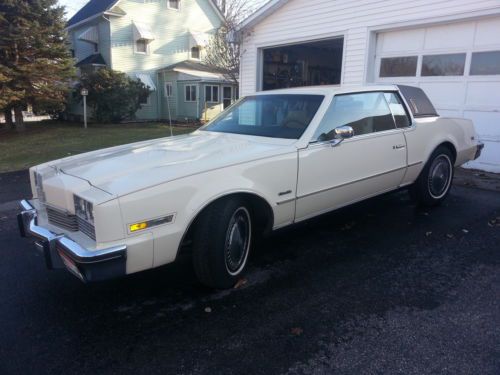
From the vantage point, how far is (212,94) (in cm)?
2505

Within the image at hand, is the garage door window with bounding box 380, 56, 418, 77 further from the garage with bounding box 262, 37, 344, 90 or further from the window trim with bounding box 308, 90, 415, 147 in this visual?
the window trim with bounding box 308, 90, 415, 147

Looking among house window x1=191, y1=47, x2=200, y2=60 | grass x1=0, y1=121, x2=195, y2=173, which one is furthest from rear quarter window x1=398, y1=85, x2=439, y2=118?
house window x1=191, y1=47, x2=200, y2=60

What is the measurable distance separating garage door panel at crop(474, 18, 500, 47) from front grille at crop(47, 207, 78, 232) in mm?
7987

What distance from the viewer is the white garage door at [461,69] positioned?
25.1 ft

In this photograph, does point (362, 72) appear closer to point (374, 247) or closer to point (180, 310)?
point (374, 247)

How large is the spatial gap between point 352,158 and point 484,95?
5338mm

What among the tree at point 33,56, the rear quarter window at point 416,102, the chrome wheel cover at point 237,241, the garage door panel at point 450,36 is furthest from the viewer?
the tree at point 33,56

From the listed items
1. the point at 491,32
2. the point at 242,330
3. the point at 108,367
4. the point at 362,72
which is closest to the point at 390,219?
the point at 242,330

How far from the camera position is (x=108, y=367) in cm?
235

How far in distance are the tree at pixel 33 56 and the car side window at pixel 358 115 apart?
17.2m

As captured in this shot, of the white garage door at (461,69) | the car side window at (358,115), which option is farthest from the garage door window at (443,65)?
the car side window at (358,115)

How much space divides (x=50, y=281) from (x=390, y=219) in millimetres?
3862

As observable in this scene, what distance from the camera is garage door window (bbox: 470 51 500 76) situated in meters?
7.55

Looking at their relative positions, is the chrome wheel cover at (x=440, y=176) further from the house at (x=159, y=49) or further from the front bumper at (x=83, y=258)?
the house at (x=159, y=49)
